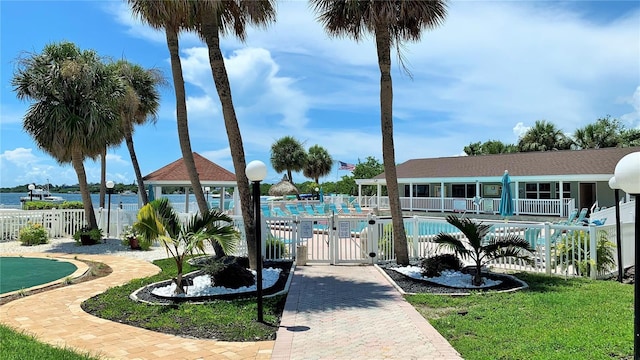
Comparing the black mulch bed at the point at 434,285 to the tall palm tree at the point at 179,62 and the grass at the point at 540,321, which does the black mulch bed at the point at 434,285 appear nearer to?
the grass at the point at 540,321

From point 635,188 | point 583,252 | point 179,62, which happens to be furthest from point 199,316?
point 583,252

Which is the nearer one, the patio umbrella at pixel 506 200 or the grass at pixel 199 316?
the grass at pixel 199 316

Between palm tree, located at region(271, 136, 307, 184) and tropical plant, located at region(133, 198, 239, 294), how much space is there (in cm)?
4559

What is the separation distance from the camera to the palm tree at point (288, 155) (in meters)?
54.2

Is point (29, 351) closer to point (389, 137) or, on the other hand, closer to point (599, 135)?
point (389, 137)

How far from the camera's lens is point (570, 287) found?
8.98 metres

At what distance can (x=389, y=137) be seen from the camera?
11.7 m

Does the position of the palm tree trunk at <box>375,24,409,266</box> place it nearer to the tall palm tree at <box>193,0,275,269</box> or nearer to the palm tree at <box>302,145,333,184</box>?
the tall palm tree at <box>193,0,275,269</box>

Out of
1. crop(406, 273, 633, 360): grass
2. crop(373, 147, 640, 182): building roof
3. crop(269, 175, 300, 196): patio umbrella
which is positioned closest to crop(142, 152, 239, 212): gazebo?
crop(269, 175, 300, 196): patio umbrella

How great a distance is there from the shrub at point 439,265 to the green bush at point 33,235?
14.8 m

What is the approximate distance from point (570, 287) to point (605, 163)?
64.1 ft

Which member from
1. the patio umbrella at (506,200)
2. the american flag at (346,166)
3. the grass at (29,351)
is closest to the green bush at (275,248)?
the grass at (29,351)

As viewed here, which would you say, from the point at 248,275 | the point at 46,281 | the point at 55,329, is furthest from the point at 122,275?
the point at 55,329

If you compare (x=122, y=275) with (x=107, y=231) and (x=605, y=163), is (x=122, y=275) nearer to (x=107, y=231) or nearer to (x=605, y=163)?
(x=107, y=231)
